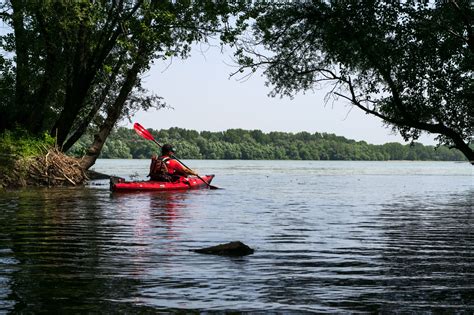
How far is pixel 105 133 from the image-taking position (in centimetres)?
3169

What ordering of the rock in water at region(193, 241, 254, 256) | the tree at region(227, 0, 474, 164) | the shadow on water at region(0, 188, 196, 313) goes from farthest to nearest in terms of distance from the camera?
the tree at region(227, 0, 474, 164) < the rock in water at region(193, 241, 254, 256) < the shadow on water at region(0, 188, 196, 313)

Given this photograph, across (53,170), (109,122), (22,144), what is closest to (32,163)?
(22,144)

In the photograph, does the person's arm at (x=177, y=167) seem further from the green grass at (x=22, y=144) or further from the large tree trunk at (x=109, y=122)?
the green grass at (x=22, y=144)

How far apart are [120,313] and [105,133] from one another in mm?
26119

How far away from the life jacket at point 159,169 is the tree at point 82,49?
3.97 m

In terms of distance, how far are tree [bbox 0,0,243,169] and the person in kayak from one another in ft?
12.6

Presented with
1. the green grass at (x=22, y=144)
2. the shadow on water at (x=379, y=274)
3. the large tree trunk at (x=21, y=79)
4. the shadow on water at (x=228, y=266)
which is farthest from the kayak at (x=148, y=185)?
the shadow on water at (x=379, y=274)

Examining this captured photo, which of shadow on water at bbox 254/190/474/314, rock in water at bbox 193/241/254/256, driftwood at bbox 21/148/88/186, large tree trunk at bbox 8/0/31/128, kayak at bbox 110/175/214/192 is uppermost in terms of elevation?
large tree trunk at bbox 8/0/31/128

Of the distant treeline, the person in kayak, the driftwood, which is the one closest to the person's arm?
the person in kayak

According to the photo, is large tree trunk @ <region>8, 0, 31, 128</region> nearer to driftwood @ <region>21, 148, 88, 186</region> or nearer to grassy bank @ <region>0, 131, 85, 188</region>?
grassy bank @ <region>0, 131, 85, 188</region>

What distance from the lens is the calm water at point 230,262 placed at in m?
6.77

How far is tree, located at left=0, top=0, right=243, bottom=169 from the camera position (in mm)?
27125

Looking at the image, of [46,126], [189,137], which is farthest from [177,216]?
[189,137]

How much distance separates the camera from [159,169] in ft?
86.3
